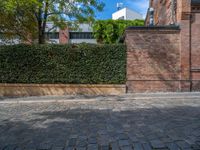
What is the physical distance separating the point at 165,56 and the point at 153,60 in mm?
742

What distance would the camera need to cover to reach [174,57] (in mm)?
16484

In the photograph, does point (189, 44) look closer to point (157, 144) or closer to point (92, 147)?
point (157, 144)

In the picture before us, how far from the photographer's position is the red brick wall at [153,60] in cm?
1636

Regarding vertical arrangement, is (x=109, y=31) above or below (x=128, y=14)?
below

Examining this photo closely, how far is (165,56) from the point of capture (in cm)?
1647

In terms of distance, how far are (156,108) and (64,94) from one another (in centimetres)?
674

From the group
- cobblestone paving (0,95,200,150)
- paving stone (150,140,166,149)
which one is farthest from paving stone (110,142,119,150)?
paving stone (150,140,166,149)

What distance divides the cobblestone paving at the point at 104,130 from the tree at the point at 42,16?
9.45 m

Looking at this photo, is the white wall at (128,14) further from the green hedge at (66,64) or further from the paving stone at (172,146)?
the paving stone at (172,146)

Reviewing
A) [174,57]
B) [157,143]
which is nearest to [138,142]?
[157,143]

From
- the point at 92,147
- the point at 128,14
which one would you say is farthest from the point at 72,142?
the point at 128,14

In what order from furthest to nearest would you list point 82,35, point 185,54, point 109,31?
point 82,35, point 109,31, point 185,54

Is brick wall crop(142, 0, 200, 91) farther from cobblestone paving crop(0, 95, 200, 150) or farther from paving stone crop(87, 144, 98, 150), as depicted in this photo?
paving stone crop(87, 144, 98, 150)

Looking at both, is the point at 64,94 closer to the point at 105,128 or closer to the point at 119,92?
the point at 119,92
